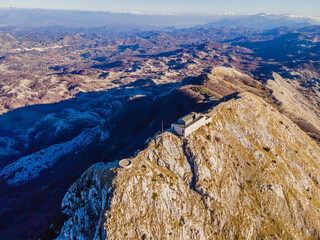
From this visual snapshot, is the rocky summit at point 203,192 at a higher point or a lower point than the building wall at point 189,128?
lower

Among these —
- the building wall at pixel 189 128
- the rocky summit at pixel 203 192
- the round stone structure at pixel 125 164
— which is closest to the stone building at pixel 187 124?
the building wall at pixel 189 128

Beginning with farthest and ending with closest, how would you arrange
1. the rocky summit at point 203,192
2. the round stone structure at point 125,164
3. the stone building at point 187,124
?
the stone building at point 187,124 < the round stone structure at point 125,164 < the rocky summit at point 203,192

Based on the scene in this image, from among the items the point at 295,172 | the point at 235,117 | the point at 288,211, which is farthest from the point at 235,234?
the point at 235,117

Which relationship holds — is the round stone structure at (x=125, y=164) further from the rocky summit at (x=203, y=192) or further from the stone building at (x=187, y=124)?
the stone building at (x=187, y=124)

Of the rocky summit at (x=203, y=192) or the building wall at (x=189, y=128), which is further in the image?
the building wall at (x=189, y=128)

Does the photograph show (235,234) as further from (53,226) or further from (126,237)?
(53,226)

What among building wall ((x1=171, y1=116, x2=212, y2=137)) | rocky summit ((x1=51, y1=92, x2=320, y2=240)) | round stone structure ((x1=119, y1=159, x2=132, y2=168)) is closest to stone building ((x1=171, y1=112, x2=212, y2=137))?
building wall ((x1=171, y1=116, x2=212, y2=137))

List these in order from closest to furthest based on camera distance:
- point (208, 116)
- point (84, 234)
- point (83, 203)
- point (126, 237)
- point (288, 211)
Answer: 1. point (126, 237)
2. point (84, 234)
3. point (83, 203)
4. point (288, 211)
5. point (208, 116)
